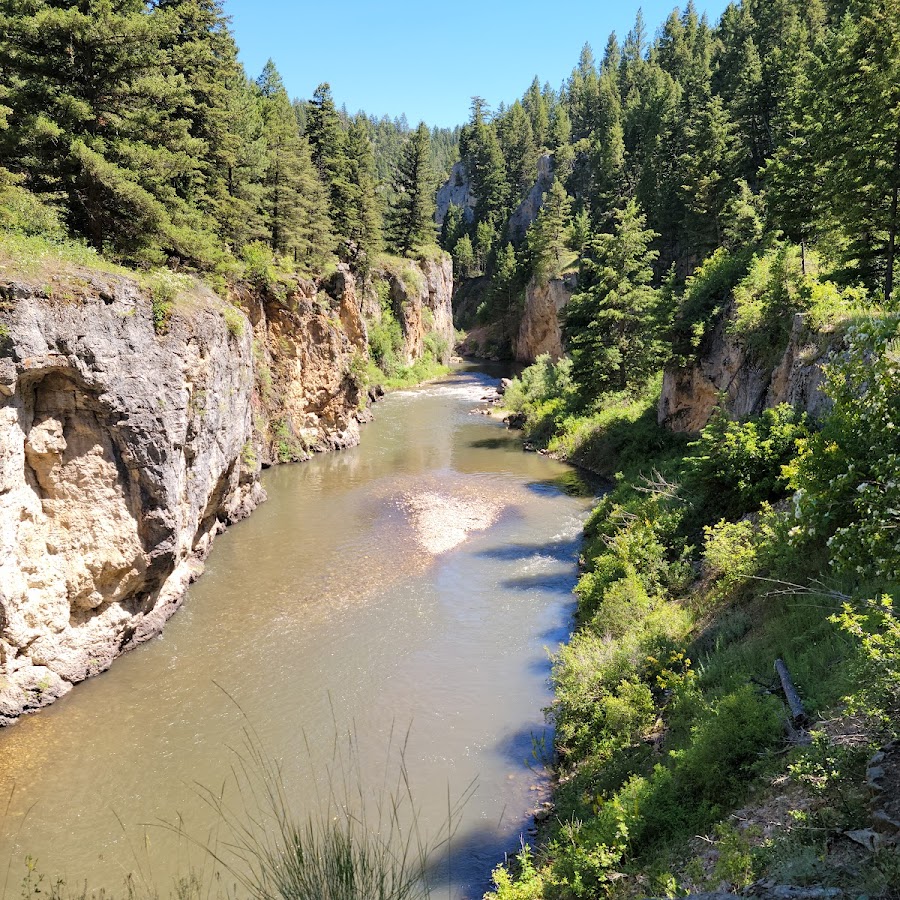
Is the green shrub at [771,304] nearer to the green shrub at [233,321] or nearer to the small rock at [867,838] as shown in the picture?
the small rock at [867,838]

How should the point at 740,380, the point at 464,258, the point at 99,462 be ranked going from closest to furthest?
the point at 99,462 < the point at 740,380 < the point at 464,258

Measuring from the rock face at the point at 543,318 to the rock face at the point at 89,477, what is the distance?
41689mm

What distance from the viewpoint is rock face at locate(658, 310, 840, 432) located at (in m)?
15.8

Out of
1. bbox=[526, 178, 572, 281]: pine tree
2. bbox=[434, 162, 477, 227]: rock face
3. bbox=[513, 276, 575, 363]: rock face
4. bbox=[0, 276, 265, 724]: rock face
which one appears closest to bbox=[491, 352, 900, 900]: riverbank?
bbox=[0, 276, 265, 724]: rock face

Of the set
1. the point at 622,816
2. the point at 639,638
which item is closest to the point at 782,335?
the point at 639,638

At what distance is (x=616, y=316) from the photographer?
3284 cm

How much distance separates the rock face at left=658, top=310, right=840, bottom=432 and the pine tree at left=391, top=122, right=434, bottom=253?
3860 cm

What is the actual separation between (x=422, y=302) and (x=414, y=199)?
9374mm

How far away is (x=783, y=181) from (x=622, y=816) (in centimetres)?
2219

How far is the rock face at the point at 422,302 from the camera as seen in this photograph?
56344mm

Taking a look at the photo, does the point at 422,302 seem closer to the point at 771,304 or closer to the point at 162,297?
the point at 771,304

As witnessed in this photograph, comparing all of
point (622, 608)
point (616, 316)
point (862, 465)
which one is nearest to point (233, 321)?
point (622, 608)

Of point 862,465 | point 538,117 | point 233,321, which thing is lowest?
point 862,465

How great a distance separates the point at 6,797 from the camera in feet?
35.8
